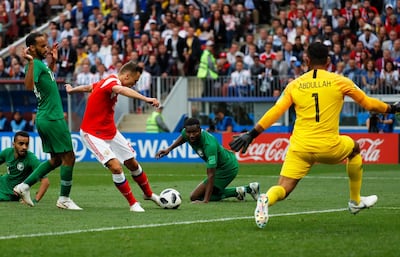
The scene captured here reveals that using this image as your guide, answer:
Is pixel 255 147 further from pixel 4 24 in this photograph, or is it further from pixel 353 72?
pixel 4 24

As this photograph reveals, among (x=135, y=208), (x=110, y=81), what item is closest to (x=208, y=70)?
(x=110, y=81)

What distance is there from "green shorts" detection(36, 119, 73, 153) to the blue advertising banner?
1499cm

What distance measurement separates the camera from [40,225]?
12.6 metres

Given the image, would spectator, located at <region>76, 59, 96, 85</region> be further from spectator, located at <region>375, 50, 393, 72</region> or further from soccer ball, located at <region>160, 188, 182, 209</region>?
soccer ball, located at <region>160, 188, 182, 209</region>

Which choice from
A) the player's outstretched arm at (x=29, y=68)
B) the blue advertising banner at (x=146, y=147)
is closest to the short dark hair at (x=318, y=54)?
the player's outstretched arm at (x=29, y=68)

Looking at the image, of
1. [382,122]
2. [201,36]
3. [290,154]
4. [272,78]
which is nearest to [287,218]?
[290,154]

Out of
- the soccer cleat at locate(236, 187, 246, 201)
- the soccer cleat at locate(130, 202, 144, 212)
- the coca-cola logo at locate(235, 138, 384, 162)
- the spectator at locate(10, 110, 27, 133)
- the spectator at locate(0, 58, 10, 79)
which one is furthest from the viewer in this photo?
the spectator at locate(0, 58, 10, 79)

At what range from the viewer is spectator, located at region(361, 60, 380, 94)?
3055 cm

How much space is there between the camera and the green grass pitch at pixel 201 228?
10344mm

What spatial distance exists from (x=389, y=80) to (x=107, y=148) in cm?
1716

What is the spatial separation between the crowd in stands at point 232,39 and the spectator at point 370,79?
28 mm

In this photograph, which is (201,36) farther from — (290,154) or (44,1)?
(290,154)

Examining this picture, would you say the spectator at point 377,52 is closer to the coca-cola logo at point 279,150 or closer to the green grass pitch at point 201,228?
the coca-cola logo at point 279,150

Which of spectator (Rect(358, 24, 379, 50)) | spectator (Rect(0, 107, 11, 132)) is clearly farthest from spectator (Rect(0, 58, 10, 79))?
spectator (Rect(358, 24, 379, 50))
